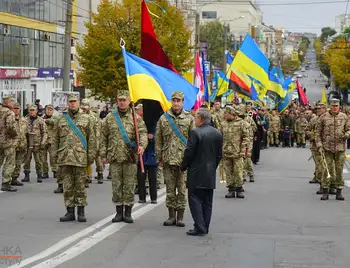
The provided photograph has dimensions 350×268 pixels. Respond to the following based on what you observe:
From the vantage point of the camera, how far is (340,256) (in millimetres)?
10352

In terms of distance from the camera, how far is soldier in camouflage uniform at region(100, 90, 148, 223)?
482 inches

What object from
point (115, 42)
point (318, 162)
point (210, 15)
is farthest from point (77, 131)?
point (210, 15)

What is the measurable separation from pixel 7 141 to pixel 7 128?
279mm

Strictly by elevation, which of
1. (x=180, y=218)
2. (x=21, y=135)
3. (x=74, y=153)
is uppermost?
(x=74, y=153)

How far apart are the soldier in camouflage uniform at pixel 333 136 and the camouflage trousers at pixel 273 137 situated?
878 inches

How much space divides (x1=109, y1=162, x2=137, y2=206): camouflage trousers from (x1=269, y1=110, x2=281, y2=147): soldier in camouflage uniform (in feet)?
86.3

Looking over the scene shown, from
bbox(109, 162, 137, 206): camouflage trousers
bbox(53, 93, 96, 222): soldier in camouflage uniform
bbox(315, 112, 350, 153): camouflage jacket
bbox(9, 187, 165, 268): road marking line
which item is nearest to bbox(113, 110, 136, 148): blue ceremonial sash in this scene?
bbox(109, 162, 137, 206): camouflage trousers

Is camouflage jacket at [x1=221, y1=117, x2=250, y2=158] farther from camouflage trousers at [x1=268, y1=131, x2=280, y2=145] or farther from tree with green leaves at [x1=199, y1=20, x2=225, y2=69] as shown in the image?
tree with green leaves at [x1=199, y1=20, x2=225, y2=69]

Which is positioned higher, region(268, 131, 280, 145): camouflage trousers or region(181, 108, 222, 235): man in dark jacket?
region(181, 108, 222, 235): man in dark jacket

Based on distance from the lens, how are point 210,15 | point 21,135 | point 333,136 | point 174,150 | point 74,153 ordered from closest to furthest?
point 174,150 → point 74,153 → point 333,136 → point 21,135 → point 210,15

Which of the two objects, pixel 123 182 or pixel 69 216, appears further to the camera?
pixel 69 216

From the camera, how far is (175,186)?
40.4 ft

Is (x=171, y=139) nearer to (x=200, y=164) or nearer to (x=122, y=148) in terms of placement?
(x=122, y=148)

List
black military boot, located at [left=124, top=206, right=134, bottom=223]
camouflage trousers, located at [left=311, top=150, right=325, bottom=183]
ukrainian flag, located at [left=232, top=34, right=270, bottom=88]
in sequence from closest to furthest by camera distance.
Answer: black military boot, located at [left=124, top=206, right=134, bottom=223] → camouflage trousers, located at [left=311, top=150, right=325, bottom=183] → ukrainian flag, located at [left=232, top=34, right=270, bottom=88]
